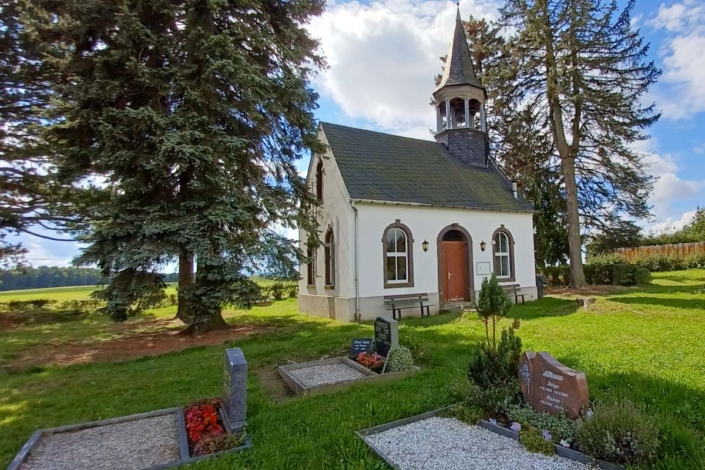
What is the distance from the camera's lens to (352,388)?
18.6 ft

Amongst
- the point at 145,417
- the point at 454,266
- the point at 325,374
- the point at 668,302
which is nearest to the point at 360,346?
the point at 325,374

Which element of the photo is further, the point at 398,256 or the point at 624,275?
the point at 624,275

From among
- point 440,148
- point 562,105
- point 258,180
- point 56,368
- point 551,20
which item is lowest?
point 56,368

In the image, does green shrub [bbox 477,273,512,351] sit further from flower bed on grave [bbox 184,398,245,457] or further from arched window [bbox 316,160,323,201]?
arched window [bbox 316,160,323,201]

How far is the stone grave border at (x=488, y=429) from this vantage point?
3400 millimetres

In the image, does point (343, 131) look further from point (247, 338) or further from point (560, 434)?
point (560, 434)

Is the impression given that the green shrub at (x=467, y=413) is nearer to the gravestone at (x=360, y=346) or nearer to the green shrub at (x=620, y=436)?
the green shrub at (x=620, y=436)

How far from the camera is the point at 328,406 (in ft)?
16.1

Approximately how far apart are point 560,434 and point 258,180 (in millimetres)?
9459

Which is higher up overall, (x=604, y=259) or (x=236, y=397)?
(x=604, y=259)

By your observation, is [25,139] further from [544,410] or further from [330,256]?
[544,410]

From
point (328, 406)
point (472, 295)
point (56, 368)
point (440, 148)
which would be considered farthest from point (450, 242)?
point (56, 368)

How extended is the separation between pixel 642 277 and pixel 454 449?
20889mm

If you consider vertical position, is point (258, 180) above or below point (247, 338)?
above
